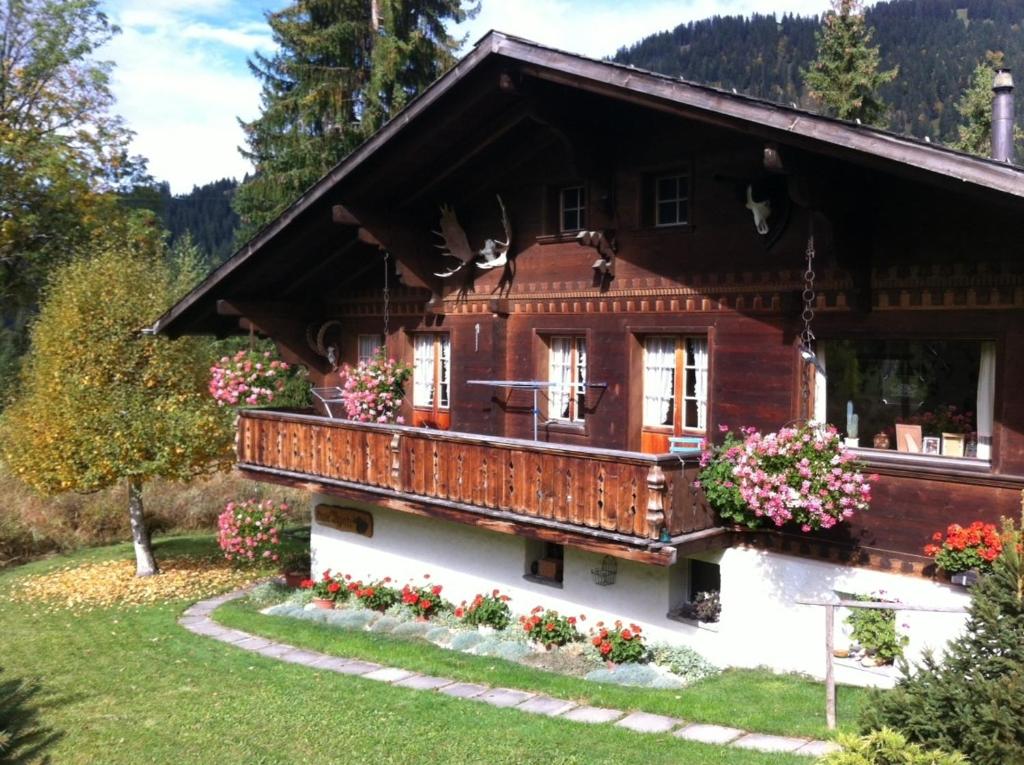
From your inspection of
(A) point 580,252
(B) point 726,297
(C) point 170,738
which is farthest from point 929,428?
(C) point 170,738

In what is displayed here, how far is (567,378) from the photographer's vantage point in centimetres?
1362

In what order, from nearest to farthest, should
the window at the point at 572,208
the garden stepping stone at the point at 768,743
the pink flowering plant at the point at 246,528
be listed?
the garden stepping stone at the point at 768,743 → the window at the point at 572,208 → the pink flowering plant at the point at 246,528

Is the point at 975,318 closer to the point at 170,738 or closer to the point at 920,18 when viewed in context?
the point at 170,738

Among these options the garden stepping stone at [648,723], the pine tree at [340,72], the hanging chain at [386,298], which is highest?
the pine tree at [340,72]

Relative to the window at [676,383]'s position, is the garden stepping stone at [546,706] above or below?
below

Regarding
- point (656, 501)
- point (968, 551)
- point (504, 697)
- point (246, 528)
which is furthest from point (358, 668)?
point (968, 551)

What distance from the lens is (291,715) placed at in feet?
33.3

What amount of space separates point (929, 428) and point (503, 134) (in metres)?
6.94

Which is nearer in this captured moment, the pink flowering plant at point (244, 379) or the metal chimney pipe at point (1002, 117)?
the metal chimney pipe at point (1002, 117)

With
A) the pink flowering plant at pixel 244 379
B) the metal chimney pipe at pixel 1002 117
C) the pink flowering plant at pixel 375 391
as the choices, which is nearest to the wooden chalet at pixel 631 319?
the pink flowering plant at pixel 244 379

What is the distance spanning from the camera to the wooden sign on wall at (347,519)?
1569 cm

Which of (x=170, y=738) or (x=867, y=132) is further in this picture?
(x=170, y=738)

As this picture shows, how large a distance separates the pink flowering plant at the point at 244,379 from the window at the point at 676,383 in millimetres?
6890

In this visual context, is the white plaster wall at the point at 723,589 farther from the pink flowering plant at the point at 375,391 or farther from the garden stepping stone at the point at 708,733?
the garden stepping stone at the point at 708,733
